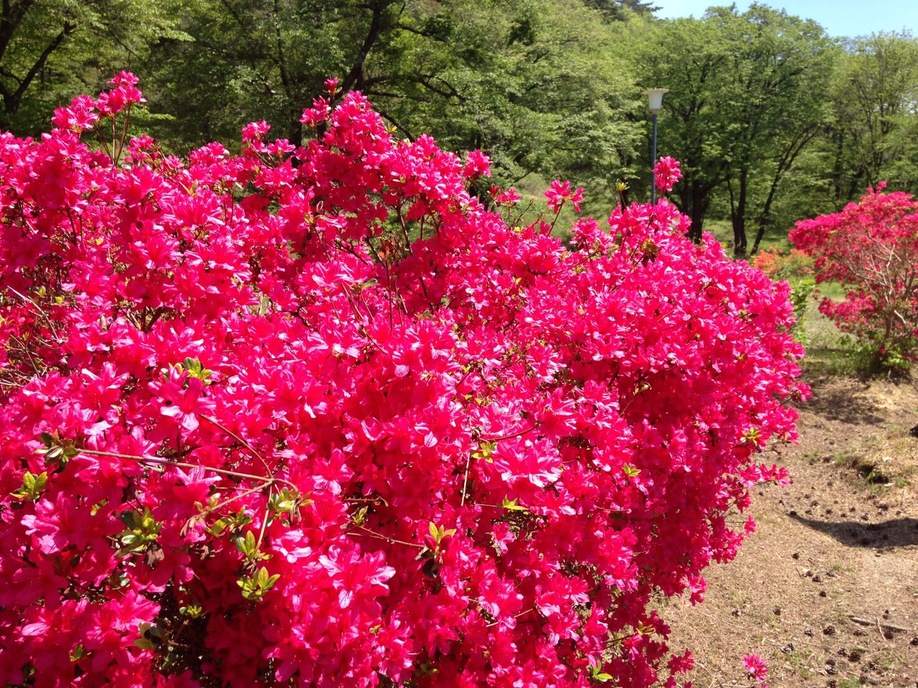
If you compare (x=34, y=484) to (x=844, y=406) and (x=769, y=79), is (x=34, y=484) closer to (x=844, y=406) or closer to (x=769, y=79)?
(x=844, y=406)

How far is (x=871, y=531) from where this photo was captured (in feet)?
16.2

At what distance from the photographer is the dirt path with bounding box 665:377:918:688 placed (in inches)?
138

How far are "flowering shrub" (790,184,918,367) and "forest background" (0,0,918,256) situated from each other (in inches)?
144

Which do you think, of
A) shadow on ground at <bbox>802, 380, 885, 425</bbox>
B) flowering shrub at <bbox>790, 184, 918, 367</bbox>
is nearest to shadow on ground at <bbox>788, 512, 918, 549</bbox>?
shadow on ground at <bbox>802, 380, 885, 425</bbox>

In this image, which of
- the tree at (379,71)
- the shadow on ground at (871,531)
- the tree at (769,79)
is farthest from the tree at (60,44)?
the tree at (769,79)

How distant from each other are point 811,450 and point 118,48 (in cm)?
1361

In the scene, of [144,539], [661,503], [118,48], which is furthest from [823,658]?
[118,48]

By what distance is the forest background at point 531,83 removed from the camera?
11.8m

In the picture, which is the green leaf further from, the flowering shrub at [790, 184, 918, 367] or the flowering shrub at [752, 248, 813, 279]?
the flowering shrub at [752, 248, 813, 279]

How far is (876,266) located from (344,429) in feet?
30.4

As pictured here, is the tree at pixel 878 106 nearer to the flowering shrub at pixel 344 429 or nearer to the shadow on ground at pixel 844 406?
the shadow on ground at pixel 844 406

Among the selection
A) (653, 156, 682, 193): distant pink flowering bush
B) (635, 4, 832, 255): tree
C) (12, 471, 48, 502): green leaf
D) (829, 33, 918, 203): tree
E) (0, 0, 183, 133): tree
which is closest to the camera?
(12, 471, 48, 502): green leaf

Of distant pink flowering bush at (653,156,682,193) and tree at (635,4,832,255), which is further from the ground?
tree at (635,4,832,255)

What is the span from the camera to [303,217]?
2691mm
